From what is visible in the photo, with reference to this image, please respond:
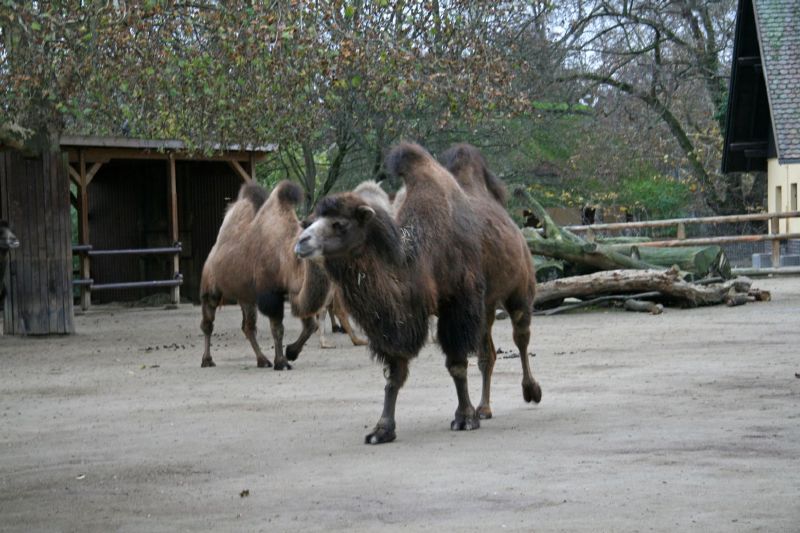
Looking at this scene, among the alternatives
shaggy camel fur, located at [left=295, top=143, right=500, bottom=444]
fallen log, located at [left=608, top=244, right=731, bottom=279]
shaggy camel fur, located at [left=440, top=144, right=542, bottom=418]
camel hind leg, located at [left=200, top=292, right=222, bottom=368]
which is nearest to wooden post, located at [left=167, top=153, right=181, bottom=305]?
fallen log, located at [left=608, top=244, right=731, bottom=279]

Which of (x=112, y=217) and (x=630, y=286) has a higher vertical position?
(x=112, y=217)

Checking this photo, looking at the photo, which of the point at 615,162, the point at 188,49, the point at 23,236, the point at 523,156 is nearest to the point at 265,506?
the point at 188,49

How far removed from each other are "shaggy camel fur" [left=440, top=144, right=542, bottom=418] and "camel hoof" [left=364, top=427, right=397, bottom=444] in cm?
117

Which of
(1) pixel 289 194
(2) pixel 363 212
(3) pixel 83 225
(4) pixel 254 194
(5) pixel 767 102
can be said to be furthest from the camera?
(5) pixel 767 102

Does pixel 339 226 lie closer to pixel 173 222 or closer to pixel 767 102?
pixel 173 222

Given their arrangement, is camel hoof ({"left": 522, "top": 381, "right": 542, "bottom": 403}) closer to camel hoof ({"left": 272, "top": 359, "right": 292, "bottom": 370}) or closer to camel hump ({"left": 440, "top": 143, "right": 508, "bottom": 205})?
camel hump ({"left": 440, "top": 143, "right": 508, "bottom": 205})

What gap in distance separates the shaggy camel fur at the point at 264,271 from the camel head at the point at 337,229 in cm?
486

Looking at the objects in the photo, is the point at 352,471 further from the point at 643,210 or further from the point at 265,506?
the point at 643,210

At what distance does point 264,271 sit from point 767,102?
24367 mm

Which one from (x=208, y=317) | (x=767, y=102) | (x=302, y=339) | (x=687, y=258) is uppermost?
(x=767, y=102)

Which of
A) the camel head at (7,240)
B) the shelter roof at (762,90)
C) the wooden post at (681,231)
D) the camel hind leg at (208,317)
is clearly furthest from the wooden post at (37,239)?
the wooden post at (681,231)

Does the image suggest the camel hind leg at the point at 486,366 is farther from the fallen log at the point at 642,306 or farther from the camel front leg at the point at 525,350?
the fallen log at the point at 642,306

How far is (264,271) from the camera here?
14172 millimetres

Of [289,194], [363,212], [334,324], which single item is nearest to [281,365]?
[289,194]
